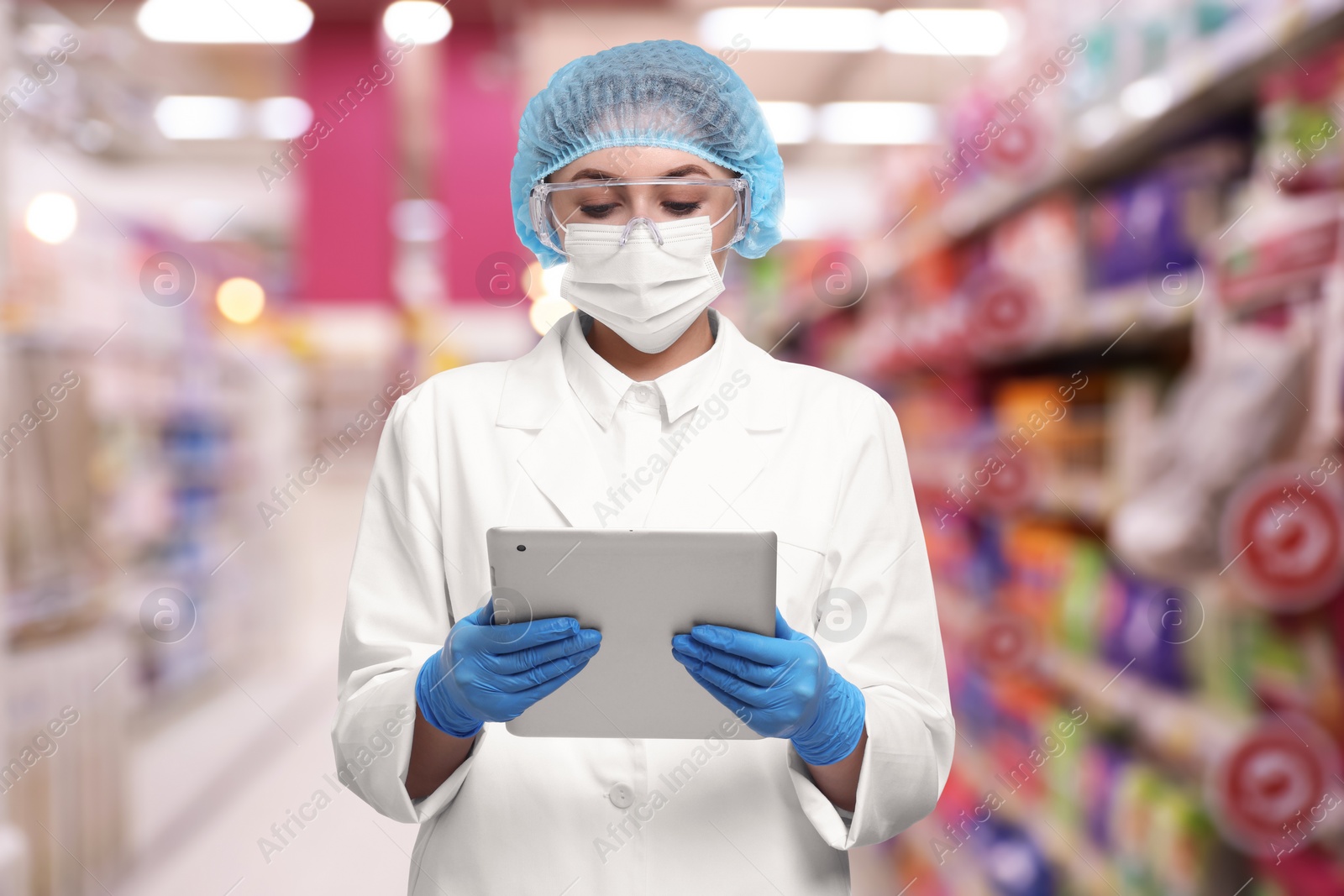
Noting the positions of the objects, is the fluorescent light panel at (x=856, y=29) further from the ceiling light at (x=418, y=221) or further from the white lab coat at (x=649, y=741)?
the white lab coat at (x=649, y=741)

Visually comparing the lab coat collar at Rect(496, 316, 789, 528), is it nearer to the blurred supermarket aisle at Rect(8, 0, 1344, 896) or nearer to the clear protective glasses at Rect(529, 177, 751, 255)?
the clear protective glasses at Rect(529, 177, 751, 255)

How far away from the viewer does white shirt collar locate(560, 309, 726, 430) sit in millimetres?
1142

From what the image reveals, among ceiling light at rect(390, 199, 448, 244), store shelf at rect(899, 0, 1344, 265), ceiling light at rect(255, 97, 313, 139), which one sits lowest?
store shelf at rect(899, 0, 1344, 265)

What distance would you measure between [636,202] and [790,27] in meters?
5.89

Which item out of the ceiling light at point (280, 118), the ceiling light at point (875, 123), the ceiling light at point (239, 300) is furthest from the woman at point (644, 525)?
the ceiling light at point (280, 118)

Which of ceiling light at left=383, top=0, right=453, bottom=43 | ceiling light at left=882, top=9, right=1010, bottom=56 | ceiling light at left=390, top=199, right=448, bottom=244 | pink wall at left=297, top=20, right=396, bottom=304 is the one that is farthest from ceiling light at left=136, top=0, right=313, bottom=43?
ceiling light at left=882, top=9, right=1010, bottom=56

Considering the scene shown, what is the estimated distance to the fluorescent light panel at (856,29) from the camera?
617 centimetres

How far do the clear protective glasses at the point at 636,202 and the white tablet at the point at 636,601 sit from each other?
0.39m

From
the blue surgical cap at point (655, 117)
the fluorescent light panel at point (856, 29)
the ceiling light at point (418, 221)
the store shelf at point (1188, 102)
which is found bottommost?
the blue surgical cap at point (655, 117)

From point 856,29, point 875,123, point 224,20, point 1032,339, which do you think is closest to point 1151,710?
point 1032,339

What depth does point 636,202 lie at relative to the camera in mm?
1091

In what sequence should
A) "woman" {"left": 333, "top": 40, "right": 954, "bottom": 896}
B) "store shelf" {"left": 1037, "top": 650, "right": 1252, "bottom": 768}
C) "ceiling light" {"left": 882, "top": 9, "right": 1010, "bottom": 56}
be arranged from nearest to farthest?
"woman" {"left": 333, "top": 40, "right": 954, "bottom": 896}, "store shelf" {"left": 1037, "top": 650, "right": 1252, "bottom": 768}, "ceiling light" {"left": 882, "top": 9, "right": 1010, "bottom": 56}

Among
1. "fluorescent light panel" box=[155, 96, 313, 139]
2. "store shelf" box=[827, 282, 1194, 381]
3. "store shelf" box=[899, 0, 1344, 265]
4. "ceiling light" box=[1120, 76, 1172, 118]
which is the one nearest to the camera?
"store shelf" box=[899, 0, 1344, 265]

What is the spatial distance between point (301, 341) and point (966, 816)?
5442 mm
